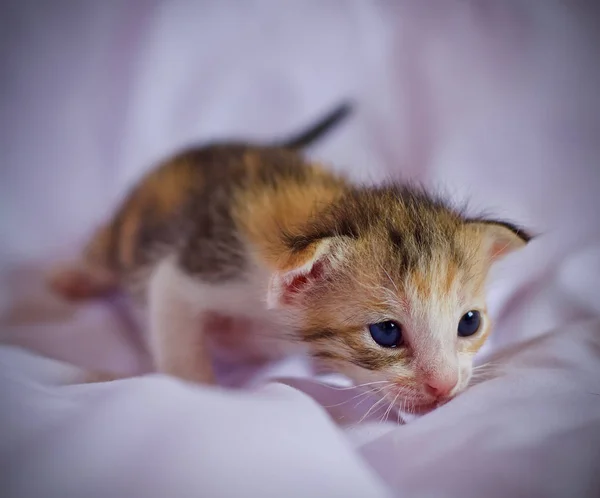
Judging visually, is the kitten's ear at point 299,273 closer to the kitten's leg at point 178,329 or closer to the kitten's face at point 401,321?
the kitten's face at point 401,321

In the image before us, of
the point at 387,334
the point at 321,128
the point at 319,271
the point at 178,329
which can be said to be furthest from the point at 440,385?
the point at 321,128

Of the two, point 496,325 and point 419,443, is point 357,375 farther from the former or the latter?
point 496,325

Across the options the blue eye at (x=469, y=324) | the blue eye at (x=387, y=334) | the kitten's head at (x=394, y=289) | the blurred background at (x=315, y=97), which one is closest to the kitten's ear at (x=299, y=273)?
the kitten's head at (x=394, y=289)

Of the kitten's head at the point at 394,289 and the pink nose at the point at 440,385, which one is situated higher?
the kitten's head at the point at 394,289

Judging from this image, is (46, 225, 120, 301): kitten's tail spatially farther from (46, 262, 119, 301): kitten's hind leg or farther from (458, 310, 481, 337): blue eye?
(458, 310, 481, 337): blue eye

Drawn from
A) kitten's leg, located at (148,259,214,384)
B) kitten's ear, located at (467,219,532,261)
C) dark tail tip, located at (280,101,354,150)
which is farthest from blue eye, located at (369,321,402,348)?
dark tail tip, located at (280,101,354,150)

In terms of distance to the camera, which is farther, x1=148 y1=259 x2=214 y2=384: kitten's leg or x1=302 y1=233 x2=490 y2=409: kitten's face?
x1=148 y1=259 x2=214 y2=384: kitten's leg
